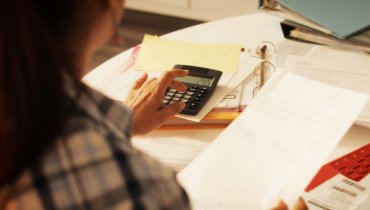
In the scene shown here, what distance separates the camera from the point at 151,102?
898mm

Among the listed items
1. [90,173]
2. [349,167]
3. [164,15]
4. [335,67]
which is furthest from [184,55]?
[164,15]

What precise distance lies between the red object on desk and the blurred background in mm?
1695

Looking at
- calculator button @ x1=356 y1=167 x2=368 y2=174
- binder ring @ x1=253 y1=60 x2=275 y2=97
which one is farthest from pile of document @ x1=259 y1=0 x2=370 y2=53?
calculator button @ x1=356 y1=167 x2=368 y2=174

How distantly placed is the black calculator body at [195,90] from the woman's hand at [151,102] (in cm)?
2

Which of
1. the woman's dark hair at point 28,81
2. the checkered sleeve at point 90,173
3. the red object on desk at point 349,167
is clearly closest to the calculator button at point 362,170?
the red object on desk at point 349,167

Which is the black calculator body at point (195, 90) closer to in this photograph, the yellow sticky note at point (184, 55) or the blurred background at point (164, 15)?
the yellow sticky note at point (184, 55)

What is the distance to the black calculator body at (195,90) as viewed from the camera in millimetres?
900

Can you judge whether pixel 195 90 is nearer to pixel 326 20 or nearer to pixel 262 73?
pixel 262 73

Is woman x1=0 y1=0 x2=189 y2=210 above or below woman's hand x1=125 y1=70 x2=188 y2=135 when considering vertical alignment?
above

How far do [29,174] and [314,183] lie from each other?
501 millimetres

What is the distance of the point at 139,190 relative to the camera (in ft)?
1.41

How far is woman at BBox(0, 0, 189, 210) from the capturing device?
1.16 ft

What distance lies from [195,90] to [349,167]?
35 centimetres

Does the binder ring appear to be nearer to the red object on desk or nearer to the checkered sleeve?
the red object on desk
